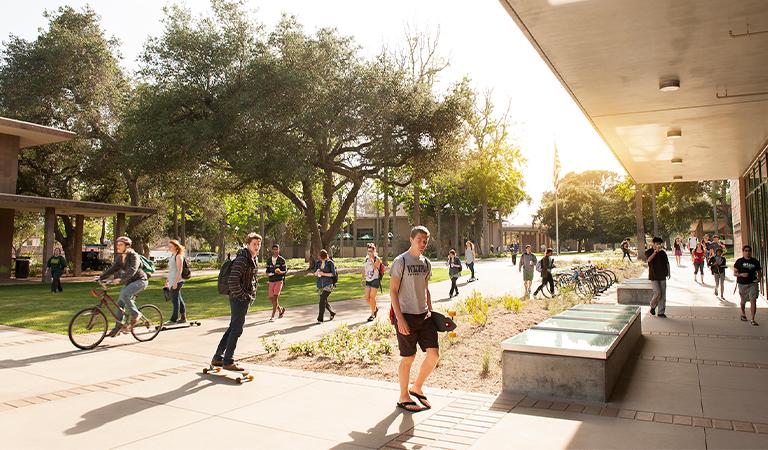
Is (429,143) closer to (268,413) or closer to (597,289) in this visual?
(597,289)

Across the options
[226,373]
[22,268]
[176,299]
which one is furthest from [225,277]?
[22,268]

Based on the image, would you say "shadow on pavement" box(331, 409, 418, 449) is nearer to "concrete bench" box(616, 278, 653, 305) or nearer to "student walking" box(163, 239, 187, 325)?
"student walking" box(163, 239, 187, 325)

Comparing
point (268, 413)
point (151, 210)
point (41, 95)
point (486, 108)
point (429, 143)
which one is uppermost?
point (486, 108)

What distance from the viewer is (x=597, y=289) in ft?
56.9

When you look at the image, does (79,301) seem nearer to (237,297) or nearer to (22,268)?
(237,297)

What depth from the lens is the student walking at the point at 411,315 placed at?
536cm

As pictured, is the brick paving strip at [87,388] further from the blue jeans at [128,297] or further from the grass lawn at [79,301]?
the grass lawn at [79,301]

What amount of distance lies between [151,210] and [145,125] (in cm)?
651

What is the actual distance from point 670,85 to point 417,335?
621 cm

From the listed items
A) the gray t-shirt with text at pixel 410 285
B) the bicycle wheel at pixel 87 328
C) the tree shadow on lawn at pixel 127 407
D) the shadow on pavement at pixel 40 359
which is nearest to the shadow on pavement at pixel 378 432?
the gray t-shirt with text at pixel 410 285

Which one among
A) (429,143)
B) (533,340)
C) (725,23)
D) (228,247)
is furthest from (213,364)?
(228,247)

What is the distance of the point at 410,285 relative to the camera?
5.39 meters

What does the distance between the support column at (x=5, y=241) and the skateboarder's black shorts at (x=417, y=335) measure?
28.1 metres

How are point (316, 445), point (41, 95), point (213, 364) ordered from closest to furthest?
point (316, 445) < point (213, 364) < point (41, 95)
